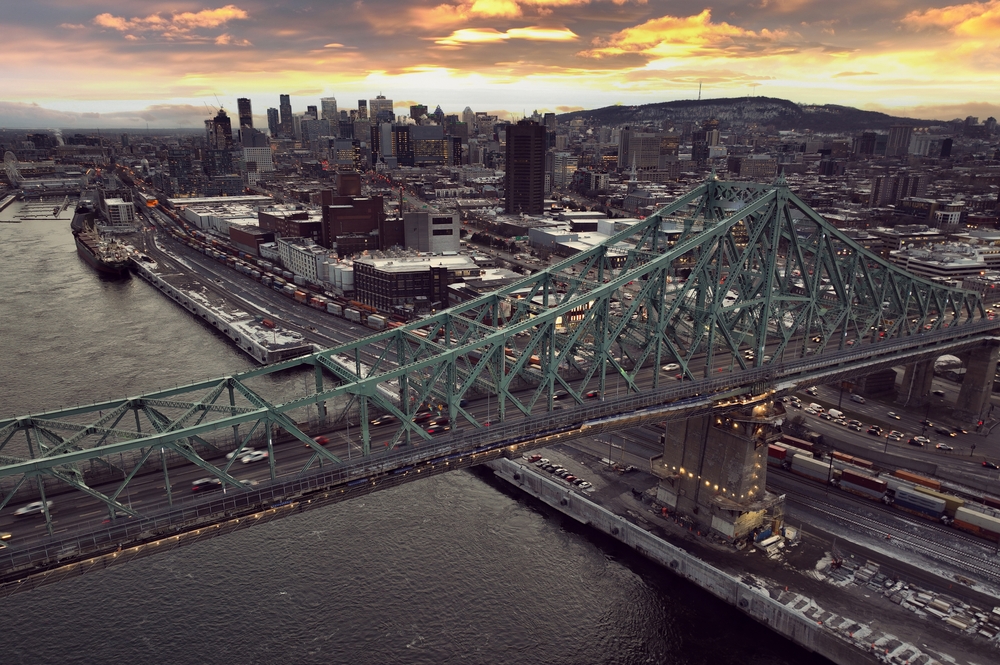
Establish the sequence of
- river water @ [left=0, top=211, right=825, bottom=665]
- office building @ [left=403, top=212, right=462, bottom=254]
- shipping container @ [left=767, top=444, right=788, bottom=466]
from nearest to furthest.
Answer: river water @ [left=0, top=211, right=825, bottom=665], shipping container @ [left=767, top=444, right=788, bottom=466], office building @ [left=403, top=212, right=462, bottom=254]

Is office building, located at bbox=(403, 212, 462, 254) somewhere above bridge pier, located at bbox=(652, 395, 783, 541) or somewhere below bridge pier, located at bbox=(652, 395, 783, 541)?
above

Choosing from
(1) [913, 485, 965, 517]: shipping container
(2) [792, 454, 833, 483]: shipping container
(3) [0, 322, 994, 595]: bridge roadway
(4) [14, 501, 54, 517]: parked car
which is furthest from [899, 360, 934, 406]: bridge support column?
(4) [14, 501, 54, 517]: parked car

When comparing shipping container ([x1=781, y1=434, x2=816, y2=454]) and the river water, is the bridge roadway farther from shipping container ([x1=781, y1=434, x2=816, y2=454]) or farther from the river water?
shipping container ([x1=781, y1=434, x2=816, y2=454])

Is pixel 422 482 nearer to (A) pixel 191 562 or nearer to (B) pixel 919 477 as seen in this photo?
(A) pixel 191 562

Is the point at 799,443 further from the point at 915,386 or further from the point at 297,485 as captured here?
the point at 297,485

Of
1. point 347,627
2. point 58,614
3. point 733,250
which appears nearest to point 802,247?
point 733,250

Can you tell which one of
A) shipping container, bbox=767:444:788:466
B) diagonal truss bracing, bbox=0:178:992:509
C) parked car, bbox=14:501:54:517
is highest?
diagonal truss bracing, bbox=0:178:992:509
